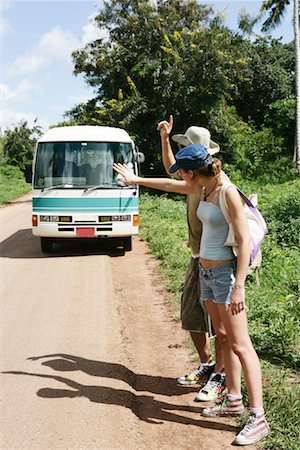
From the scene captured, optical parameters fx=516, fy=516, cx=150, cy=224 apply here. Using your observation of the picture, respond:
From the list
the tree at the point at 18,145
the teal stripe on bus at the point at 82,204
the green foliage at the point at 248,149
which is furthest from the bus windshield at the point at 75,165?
the tree at the point at 18,145

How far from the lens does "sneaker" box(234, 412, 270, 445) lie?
3.29 meters

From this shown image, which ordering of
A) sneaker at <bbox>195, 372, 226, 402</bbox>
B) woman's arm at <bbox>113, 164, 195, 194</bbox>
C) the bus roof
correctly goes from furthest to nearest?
1. the bus roof
2. sneaker at <bbox>195, 372, 226, 402</bbox>
3. woman's arm at <bbox>113, 164, 195, 194</bbox>

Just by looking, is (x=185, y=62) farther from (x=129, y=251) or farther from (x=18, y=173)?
(x=18, y=173)

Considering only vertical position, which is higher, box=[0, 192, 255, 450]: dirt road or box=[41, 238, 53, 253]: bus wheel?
box=[41, 238, 53, 253]: bus wheel

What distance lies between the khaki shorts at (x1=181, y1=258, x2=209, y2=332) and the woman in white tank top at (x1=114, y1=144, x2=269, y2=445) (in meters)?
0.42

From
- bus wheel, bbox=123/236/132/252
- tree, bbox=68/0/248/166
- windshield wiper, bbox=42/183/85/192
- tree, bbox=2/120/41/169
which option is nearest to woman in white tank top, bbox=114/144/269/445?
windshield wiper, bbox=42/183/85/192

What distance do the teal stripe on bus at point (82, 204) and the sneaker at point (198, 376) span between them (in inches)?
235

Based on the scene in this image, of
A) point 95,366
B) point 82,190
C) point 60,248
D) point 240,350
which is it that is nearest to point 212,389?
point 240,350

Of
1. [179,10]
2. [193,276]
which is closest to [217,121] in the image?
[179,10]

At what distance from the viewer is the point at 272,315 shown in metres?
5.58

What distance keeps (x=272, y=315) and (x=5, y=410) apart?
2.97 meters

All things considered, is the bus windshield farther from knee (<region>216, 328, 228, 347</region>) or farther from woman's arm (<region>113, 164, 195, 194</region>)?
knee (<region>216, 328, 228, 347</region>)

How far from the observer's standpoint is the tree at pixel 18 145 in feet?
140

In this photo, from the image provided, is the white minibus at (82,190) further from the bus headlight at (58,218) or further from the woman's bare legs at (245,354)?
the woman's bare legs at (245,354)
